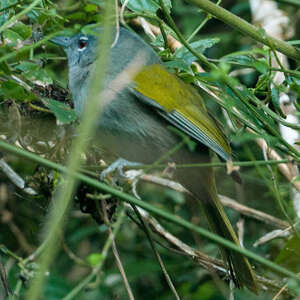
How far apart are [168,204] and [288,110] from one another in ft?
3.52

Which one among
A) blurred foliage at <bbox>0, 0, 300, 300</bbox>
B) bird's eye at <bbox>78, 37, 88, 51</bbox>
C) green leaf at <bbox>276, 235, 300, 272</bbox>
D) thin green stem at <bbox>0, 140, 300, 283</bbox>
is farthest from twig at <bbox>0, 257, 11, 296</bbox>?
green leaf at <bbox>276, 235, 300, 272</bbox>

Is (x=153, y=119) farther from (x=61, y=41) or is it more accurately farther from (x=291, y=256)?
(x=291, y=256)

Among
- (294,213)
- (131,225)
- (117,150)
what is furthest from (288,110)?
(131,225)

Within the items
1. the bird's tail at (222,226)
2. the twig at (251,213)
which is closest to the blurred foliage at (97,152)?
the twig at (251,213)

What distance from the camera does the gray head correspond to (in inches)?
94.4

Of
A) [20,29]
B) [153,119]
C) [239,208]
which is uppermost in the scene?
[20,29]

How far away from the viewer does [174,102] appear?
2398 mm

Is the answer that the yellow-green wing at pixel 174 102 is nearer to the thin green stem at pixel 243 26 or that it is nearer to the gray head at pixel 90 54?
the gray head at pixel 90 54

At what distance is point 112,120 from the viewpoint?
230cm

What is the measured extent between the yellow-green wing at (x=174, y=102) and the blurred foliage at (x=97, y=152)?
0.24 feet

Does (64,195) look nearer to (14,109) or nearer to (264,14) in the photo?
(14,109)

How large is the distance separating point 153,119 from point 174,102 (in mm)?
114

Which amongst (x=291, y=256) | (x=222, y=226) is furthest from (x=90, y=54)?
(x=291, y=256)

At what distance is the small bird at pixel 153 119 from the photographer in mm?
2324
